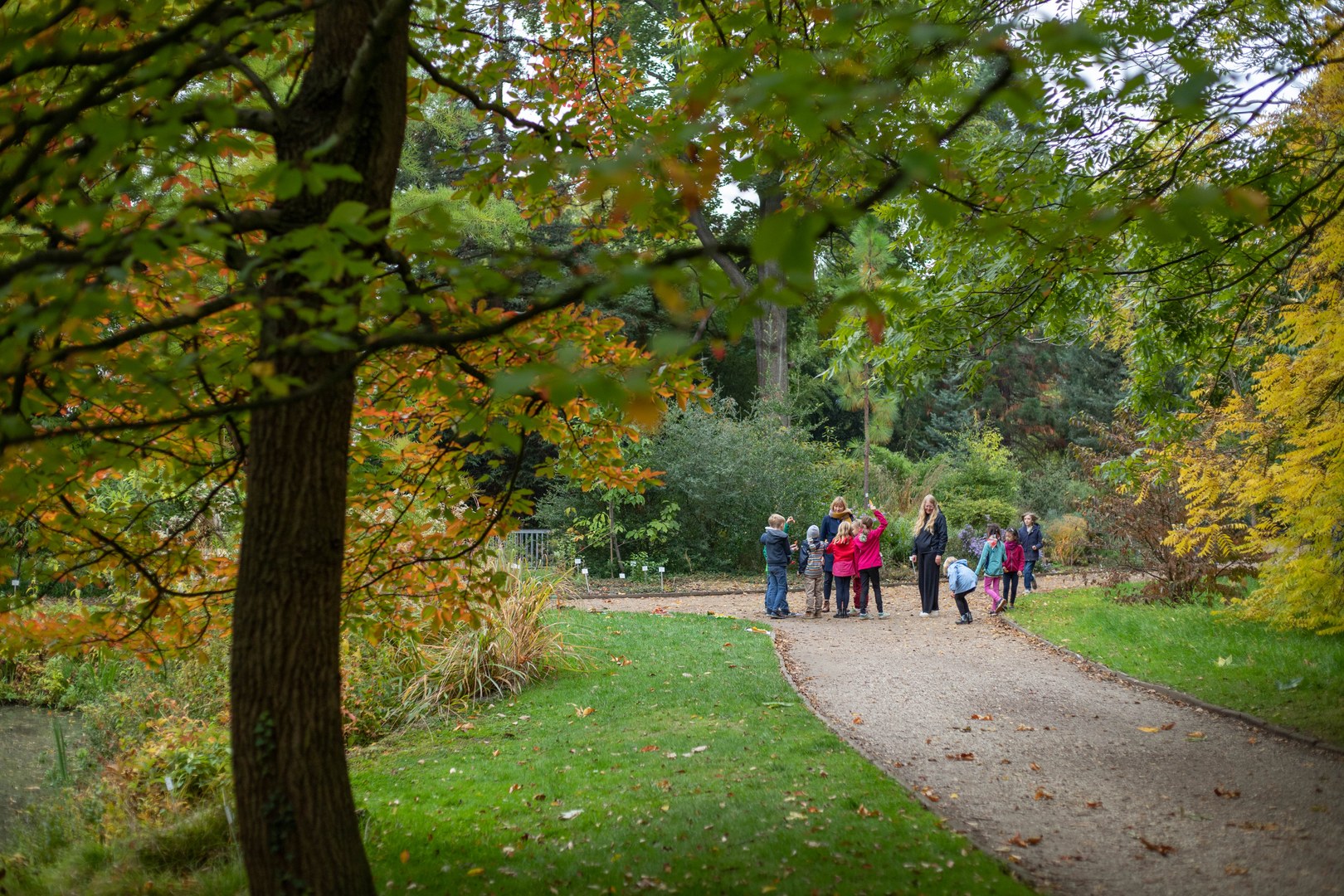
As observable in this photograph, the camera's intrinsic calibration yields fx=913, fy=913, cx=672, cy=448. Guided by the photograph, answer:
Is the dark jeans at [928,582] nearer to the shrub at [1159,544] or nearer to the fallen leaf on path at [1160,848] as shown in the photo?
the shrub at [1159,544]

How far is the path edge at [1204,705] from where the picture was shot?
6586 millimetres

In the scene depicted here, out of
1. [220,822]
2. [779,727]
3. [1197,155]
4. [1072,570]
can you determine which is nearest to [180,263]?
[220,822]

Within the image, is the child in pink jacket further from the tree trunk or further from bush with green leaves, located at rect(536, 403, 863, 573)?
the tree trunk

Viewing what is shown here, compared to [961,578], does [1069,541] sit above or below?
above

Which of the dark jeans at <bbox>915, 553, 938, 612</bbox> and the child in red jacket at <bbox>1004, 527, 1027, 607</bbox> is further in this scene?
the dark jeans at <bbox>915, 553, 938, 612</bbox>

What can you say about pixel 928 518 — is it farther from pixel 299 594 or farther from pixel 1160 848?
pixel 299 594

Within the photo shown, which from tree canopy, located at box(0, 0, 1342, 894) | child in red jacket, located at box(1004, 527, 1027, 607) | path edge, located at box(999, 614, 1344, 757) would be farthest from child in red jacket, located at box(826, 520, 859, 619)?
tree canopy, located at box(0, 0, 1342, 894)

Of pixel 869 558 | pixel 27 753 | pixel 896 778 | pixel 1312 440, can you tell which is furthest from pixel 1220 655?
pixel 27 753

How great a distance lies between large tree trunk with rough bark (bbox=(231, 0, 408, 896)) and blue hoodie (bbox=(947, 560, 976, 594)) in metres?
11.2

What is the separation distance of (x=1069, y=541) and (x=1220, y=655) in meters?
13.3

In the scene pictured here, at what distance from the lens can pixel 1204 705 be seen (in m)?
7.88

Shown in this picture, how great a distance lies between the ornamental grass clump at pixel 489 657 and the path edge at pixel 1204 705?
18.8 feet

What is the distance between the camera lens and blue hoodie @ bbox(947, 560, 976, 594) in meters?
13.4

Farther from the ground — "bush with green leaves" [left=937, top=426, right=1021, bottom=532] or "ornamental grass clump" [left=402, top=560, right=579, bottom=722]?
"bush with green leaves" [left=937, top=426, right=1021, bottom=532]
